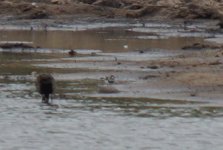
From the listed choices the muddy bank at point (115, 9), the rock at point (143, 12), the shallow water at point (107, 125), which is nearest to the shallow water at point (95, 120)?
the shallow water at point (107, 125)

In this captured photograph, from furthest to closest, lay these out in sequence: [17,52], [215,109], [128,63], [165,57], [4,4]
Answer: [4,4] → [17,52] → [165,57] → [128,63] → [215,109]

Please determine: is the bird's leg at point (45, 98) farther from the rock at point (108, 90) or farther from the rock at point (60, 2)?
the rock at point (60, 2)

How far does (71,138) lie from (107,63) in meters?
12.8

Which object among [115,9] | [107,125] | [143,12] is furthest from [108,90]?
[115,9]

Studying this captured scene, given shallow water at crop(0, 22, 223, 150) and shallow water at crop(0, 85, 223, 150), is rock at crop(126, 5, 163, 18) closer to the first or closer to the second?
shallow water at crop(0, 22, 223, 150)

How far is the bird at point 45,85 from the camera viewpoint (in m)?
18.1

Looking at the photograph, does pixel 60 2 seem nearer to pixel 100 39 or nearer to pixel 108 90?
pixel 100 39

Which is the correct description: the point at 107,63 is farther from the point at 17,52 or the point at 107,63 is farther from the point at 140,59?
the point at 17,52

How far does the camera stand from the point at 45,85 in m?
18.2

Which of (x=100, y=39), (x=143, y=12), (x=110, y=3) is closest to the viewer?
(x=100, y=39)

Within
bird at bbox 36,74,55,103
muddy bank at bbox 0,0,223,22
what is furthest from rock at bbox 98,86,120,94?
muddy bank at bbox 0,0,223,22

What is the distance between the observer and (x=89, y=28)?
157 feet

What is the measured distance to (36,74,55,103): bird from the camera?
18123 millimetres

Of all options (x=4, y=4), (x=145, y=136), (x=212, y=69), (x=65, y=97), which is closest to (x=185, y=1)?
(x=4, y=4)
